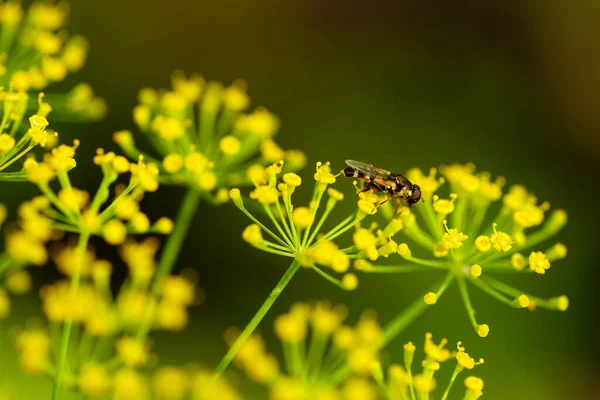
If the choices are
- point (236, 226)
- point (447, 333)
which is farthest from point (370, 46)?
point (447, 333)

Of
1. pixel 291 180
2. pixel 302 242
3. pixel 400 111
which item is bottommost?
pixel 302 242

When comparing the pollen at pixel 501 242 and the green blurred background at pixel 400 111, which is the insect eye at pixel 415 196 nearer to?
the pollen at pixel 501 242

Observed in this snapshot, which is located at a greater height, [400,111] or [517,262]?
[400,111]

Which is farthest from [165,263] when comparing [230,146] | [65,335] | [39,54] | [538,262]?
[538,262]

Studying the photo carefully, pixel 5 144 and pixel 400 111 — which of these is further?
pixel 400 111

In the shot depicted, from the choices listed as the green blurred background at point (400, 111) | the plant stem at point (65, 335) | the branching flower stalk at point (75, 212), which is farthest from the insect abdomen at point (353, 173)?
the green blurred background at point (400, 111)

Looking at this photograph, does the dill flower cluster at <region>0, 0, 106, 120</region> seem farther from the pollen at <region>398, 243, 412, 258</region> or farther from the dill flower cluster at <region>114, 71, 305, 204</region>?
the pollen at <region>398, 243, 412, 258</region>

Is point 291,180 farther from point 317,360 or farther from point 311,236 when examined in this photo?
point 317,360
